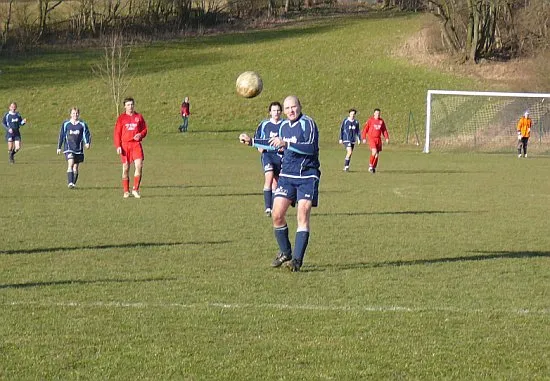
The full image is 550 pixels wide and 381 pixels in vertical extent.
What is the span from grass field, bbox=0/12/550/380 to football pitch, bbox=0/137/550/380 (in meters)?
0.03

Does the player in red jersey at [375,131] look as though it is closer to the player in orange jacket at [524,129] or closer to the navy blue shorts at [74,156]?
the navy blue shorts at [74,156]

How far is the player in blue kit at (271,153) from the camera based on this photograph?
15930 millimetres

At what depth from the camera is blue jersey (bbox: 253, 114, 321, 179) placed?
1085 centimetres

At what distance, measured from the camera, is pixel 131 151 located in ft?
64.7

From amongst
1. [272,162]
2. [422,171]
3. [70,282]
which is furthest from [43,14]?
[70,282]

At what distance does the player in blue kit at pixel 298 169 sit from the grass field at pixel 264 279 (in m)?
0.43

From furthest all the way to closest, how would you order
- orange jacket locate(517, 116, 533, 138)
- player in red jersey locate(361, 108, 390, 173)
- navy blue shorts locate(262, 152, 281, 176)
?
orange jacket locate(517, 116, 533, 138)
player in red jersey locate(361, 108, 390, 173)
navy blue shorts locate(262, 152, 281, 176)

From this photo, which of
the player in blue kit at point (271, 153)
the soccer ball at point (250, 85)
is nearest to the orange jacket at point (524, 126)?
the player in blue kit at point (271, 153)

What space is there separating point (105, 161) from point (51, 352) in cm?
2580

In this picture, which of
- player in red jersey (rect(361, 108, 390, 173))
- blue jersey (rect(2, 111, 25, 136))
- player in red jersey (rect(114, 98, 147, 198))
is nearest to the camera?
player in red jersey (rect(114, 98, 147, 198))

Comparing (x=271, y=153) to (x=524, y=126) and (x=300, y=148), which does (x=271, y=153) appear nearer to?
(x=300, y=148)

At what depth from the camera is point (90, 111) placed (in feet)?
178

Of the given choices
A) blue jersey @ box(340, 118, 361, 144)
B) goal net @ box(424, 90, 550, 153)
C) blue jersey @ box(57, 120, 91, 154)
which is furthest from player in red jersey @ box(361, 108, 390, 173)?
goal net @ box(424, 90, 550, 153)

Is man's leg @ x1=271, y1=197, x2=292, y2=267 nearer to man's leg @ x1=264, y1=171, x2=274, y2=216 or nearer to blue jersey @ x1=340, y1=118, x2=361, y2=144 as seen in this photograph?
man's leg @ x1=264, y1=171, x2=274, y2=216
